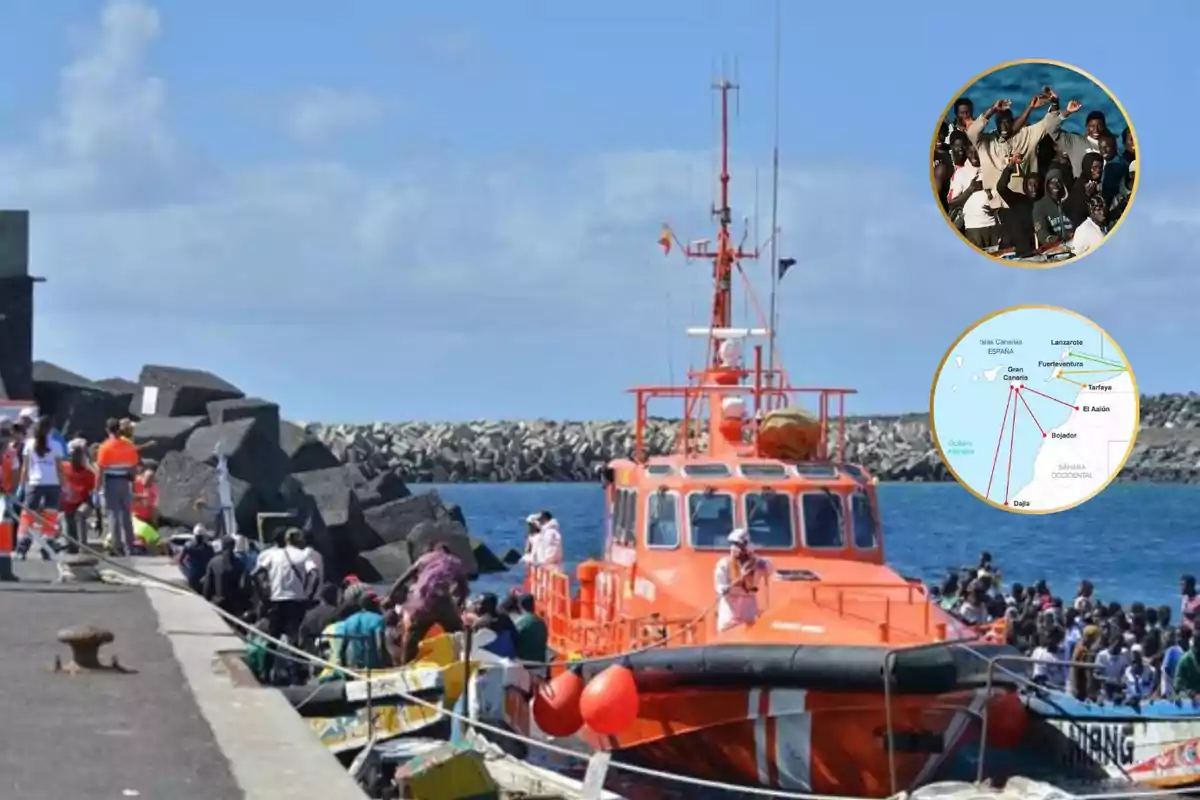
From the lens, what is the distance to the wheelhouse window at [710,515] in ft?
49.7

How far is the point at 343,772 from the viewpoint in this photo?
8320 millimetres

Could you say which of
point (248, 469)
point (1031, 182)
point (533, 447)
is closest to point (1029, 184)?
point (1031, 182)

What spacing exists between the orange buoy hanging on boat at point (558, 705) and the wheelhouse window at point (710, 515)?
2236mm

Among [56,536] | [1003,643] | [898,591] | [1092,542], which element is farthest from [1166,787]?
[1092,542]

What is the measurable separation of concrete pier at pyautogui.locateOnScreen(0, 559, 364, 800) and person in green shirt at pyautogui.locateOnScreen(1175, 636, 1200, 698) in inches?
305

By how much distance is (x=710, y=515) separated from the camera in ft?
49.8

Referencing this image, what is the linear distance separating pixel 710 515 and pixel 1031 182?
413cm

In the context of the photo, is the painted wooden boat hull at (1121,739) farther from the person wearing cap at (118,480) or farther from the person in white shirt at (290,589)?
the person wearing cap at (118,480)

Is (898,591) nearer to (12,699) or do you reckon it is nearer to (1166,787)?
(1166,787)

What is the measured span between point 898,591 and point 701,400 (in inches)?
140

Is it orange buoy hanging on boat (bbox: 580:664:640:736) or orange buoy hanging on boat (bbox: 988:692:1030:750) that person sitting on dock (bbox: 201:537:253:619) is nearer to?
orange buoy hanging on boat (bbox: 580:664:640:736)

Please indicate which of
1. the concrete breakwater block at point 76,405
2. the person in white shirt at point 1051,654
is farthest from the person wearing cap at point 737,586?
the concrete breakwater block at point 76,405

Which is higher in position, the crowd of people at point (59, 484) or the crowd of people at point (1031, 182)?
the crowd of people at point (1031, 182)

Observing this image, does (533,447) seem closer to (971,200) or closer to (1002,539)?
(1002,539)
